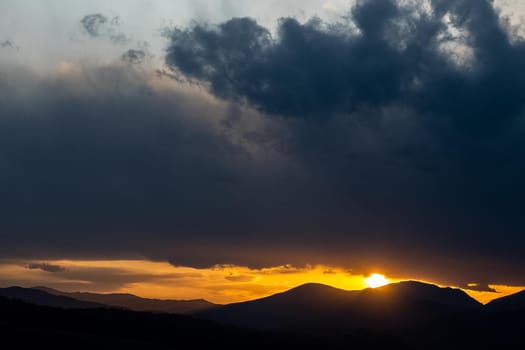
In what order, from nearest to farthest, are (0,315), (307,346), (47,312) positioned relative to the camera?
(0,315) → (47,312) → (307,346)

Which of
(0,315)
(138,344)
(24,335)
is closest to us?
(24,335)

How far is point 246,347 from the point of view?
Answer: 6772 inches

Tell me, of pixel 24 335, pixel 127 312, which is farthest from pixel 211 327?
pixel 24 335

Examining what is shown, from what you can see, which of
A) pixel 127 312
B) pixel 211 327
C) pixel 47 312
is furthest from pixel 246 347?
pixel 47 312

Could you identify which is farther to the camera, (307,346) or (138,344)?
(307,346)

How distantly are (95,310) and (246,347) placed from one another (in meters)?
49.3

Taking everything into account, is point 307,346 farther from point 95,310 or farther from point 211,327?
point 95,310

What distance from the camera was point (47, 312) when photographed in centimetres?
17162

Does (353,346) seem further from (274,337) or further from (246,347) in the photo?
(246,347)

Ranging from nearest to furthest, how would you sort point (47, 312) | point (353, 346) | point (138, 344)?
point (138, 344)
point (47, 312)
point (353, 346)

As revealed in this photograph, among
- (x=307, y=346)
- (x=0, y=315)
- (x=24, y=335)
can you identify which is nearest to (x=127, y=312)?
(x=0, y=315)

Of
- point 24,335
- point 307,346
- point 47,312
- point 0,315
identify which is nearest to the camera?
point 24,335

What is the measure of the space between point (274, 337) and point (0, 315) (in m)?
79.5

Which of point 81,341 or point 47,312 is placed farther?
point 47,312
